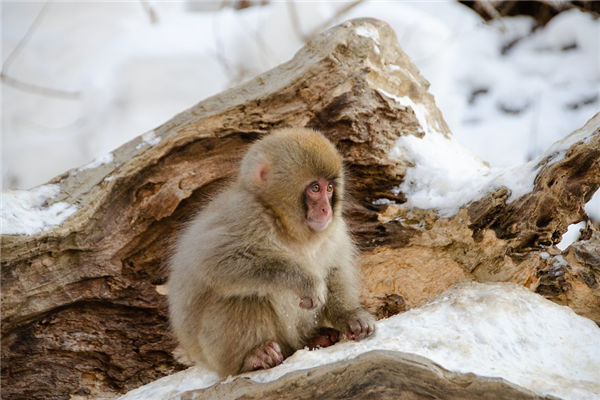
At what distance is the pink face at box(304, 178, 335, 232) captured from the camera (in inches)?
144

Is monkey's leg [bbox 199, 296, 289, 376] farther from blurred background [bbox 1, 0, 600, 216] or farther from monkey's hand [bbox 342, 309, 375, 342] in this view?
blurred background [bbox 1, 0, 600, 216]

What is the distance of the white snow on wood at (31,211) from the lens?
4.07 metres

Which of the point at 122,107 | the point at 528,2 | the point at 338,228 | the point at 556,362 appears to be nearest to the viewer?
the point at 556,362

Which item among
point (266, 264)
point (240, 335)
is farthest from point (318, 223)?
point (240, 335)

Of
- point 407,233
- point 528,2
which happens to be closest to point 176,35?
point 528,2

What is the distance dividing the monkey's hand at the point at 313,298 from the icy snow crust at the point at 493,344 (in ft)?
0.77

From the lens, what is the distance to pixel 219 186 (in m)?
4.59

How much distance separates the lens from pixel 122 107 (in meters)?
7.59

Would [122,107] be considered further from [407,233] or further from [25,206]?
[407,233]

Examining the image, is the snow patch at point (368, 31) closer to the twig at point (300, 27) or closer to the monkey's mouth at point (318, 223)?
the monkey's mouth at point (318, 223)

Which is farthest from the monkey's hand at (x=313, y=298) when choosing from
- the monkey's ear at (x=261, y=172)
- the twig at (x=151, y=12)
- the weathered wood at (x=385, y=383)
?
the twig at (x=151, y=12)

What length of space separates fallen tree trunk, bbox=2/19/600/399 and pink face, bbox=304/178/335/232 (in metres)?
0.91

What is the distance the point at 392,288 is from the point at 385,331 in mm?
930

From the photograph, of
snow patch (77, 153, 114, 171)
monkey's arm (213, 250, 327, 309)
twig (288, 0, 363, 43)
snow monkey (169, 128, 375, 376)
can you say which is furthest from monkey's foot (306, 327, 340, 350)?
twig (288, 0, 363, 43)
